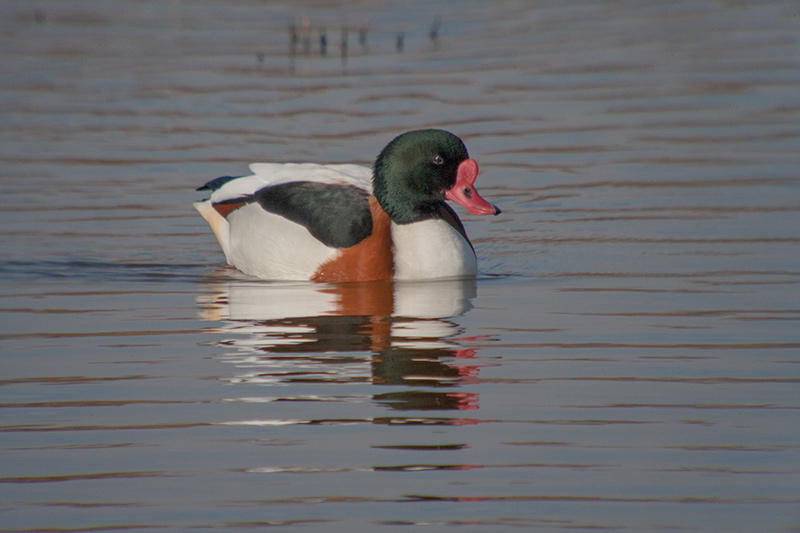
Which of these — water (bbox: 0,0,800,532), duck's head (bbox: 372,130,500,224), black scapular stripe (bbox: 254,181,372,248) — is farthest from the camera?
duck's head (bbox: 372,130,500,224)

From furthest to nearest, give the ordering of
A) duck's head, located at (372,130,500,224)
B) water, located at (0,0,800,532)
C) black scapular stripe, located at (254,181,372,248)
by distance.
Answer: duck's head, located at (372,130,500,224) → black scapular stripe, located at (254,181,372,248) → water, located at (0,0,800,532)

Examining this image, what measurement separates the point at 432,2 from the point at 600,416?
60.6 feet

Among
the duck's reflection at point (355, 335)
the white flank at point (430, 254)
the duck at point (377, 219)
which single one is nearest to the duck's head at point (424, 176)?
the duck at point (377, 219)

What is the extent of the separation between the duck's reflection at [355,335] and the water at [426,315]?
0.03 metres

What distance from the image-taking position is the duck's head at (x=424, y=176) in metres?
8.51

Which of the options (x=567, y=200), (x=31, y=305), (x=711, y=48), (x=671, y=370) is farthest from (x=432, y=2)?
(x=671, y=370)

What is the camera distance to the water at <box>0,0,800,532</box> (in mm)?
4371

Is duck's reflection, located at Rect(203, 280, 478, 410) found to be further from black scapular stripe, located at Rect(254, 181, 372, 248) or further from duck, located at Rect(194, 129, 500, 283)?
black scapular stripe, located at Rect(254, 181, 372, 248)

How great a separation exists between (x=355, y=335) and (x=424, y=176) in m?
2.22

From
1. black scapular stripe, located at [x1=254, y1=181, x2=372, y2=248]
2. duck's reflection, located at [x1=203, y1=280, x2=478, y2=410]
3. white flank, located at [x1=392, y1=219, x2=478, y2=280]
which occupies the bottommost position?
duck's reflection, located at [x1=203, y1=280, x2=478, y2=410]

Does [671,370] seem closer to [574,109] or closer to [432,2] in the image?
[574,109]

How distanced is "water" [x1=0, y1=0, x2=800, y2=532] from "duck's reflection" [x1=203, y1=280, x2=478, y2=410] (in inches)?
1.1

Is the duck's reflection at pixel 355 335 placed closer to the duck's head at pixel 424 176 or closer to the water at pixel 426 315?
the water at pixel 426 315

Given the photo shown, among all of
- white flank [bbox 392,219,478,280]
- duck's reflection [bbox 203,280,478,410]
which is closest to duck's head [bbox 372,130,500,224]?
white flank [bbox 392,219,478,280]
